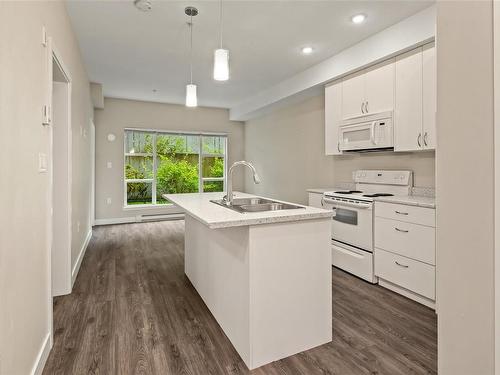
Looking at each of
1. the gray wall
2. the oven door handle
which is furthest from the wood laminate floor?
the gray wall

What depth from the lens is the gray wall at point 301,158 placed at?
345 centimetres

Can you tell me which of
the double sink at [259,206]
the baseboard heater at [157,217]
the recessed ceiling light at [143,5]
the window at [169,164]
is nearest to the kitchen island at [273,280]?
the double sink at [259,206]

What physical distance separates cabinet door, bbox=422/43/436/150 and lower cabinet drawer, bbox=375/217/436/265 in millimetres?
804

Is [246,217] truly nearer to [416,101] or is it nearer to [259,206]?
[259,206]

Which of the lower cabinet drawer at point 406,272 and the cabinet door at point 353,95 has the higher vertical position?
the cabinet door at point 353,95

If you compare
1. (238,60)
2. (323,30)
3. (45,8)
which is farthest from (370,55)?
(45,8)

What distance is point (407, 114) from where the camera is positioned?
299 centimetres

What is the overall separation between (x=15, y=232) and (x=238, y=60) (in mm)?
3429

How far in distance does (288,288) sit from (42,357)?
4.96 feet

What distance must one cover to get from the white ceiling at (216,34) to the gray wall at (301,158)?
0.91 m

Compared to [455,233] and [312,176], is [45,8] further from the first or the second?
[312,176]

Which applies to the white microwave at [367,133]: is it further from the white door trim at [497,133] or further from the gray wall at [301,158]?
the white door trim at [497,133]

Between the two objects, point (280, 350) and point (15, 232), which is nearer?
point (15, 232)

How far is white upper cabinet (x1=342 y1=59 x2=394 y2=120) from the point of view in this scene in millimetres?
3184
